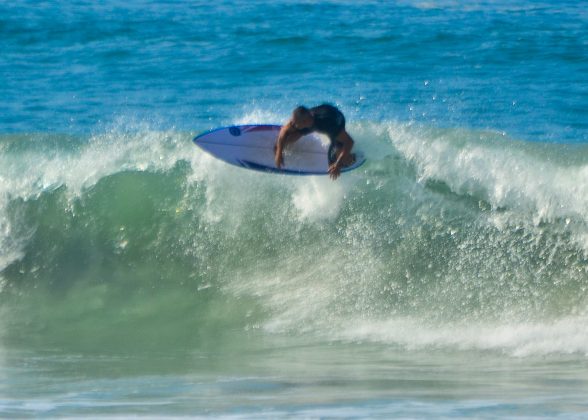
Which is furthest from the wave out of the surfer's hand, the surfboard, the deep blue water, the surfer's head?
the deep blue water

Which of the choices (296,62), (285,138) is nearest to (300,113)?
(285,138)

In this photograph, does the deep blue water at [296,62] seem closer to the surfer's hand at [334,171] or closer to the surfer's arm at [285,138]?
the surfer's hand at [334,171]

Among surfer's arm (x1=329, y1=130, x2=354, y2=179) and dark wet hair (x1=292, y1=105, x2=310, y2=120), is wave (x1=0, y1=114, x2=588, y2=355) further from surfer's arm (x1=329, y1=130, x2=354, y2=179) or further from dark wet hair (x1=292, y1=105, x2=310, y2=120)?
dark wet hair (x1=292, y1=105, x2=310, y2=120)

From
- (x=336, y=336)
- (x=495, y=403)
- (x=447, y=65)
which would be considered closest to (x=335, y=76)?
(x=447, y=65)

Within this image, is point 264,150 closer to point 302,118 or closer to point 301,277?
point 302,118

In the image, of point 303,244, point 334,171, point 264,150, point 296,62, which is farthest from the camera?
point 296,62

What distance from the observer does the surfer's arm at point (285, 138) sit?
9148 millimetres

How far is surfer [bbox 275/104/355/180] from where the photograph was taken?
8953 millimetres

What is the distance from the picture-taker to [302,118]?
8.94 meters

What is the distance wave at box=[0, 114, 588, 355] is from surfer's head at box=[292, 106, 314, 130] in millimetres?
1234

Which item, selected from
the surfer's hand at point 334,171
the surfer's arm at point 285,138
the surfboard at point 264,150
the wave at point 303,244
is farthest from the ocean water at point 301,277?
the surfer's arm at point 285,138

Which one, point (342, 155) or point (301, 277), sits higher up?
point (342, 155)

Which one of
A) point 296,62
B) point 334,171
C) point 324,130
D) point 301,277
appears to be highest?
point 296,62

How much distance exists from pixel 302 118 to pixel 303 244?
177 cm
